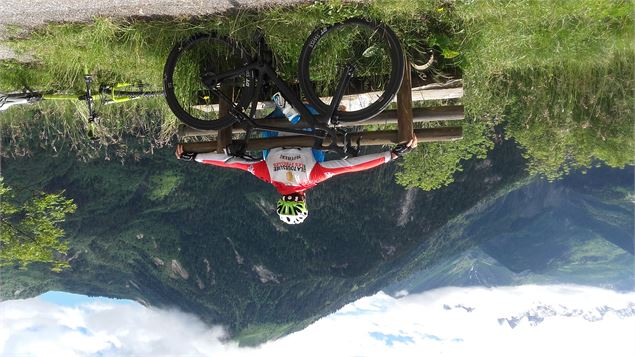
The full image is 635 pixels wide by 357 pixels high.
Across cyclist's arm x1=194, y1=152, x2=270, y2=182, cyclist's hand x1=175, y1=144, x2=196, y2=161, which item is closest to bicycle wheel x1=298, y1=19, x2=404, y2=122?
cyclist's arm x1=194, y1=152, x2=270, y2=182

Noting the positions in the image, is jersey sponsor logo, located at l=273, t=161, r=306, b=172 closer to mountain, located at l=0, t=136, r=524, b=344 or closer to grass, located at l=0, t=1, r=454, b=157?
grass, located at l=0, t=1, r=454, b=157

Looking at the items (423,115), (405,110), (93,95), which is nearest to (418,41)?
(423,115)

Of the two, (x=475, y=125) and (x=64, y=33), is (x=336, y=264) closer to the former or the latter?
(x=475, y=125)

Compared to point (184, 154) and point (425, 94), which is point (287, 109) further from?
point (425, 94)

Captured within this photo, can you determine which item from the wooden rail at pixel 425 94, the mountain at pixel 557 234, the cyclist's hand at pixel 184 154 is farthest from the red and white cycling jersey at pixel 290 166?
the mountain at pixel 557 234

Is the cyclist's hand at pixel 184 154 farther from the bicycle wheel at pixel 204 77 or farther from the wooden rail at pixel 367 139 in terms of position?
the bicycle wheel at pixel 204 77

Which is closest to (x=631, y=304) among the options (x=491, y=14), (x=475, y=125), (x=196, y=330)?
(x=196, y=330)
